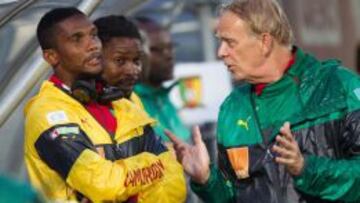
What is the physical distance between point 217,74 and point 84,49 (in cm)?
540

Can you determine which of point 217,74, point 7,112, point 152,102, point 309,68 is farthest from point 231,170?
point 217,74

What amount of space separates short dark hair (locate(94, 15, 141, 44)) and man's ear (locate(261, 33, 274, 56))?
34.9 inches

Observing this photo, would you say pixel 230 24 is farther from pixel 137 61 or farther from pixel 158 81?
pixel 158 81

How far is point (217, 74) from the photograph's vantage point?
983 centimetres

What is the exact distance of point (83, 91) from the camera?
4.37 meters

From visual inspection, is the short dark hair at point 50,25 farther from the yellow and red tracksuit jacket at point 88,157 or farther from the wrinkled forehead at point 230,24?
the wrinkled forehead at point 230,24

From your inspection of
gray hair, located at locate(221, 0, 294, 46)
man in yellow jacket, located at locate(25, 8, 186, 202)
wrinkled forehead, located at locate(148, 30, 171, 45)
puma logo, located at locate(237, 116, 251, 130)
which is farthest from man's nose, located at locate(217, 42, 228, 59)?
wrinkled forehead, located at locate(148, 30, 171, 45)

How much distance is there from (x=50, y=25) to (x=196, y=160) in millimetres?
757

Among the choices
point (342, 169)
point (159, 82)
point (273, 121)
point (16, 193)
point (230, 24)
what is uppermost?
point (16, 193)

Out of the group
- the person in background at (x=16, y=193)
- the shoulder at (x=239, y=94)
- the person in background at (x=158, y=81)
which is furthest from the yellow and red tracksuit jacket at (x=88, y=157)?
the person in background at (x=158, y=81)

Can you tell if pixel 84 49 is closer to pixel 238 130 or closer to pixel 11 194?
pixel 238 130

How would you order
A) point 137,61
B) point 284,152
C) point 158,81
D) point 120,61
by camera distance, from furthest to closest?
point 158,81
point 137,61
point 120,61
point 284,152

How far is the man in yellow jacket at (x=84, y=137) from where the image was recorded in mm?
4188

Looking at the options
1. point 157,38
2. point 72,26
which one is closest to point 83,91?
point 72,26
